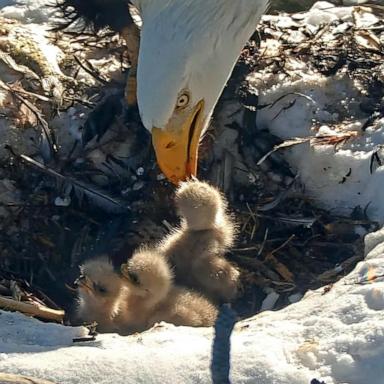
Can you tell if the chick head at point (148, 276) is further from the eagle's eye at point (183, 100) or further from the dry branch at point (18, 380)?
the dry branch at point (18, 380)

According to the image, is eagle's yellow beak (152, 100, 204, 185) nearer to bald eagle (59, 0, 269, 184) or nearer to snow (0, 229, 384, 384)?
bald eagle (59, 0, 269, 184)

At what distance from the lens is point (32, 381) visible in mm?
3574

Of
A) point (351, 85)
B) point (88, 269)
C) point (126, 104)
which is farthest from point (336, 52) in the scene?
point (88, 269)

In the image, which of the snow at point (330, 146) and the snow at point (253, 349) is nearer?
the snow at point (253, 349)

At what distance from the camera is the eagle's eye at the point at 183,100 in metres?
4.88

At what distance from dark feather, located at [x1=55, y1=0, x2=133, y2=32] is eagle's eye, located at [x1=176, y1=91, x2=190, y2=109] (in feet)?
5.12

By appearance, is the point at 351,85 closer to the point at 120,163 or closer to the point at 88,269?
the point at 120,163

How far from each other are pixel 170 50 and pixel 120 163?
0.88 m

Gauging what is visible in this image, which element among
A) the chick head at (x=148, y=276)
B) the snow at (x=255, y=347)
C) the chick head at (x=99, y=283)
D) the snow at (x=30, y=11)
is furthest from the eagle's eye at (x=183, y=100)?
the snow at (x=30, y=11)

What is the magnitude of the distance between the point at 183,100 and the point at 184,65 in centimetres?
17

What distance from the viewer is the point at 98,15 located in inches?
252

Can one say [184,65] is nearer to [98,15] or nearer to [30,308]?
[30,308]

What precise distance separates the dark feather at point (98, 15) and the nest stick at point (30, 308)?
2343 mm

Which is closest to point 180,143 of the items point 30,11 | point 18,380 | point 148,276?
point 148,276
